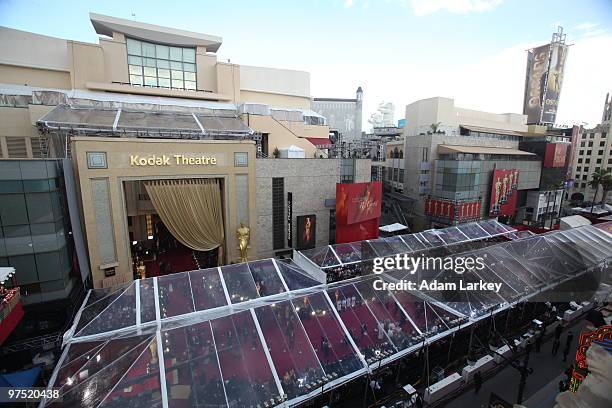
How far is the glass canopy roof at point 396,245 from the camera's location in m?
19.1

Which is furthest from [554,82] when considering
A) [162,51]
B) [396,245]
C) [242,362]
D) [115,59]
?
[242,362]

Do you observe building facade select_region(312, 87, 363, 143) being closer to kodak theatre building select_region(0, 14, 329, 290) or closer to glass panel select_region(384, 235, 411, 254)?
kodak theatre building select_region(0, 14, 329, 290)

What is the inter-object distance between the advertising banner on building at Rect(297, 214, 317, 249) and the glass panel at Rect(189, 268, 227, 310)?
31.9 feet

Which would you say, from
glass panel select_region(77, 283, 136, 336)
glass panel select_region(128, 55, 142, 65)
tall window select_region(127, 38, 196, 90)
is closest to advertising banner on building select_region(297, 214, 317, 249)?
glass panel select_region(77, 283, 136, 336)

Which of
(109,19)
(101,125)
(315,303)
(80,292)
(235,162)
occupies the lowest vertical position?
(80,292)

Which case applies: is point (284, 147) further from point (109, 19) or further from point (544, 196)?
point (544, 196)

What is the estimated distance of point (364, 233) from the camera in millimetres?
24578

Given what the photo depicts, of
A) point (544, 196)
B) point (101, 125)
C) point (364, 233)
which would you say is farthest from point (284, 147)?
point (544, 196)

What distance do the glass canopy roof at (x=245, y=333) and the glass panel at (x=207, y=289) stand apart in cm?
4

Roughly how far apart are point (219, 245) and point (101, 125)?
33.8ft

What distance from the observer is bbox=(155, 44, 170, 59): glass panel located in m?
27.0

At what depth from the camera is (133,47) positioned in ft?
86.1

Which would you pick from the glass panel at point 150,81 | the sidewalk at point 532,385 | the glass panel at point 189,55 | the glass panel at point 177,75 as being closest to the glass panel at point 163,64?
the glass panel at point 177,75

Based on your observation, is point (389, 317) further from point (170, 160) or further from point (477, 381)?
point (170, 160)
